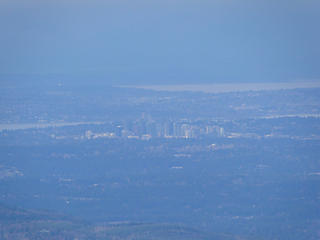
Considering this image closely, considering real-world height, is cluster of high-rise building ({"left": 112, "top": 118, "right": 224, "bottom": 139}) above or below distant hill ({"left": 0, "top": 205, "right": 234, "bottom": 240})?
above

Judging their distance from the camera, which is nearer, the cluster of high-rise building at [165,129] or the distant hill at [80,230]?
the distant hill at [80,230]

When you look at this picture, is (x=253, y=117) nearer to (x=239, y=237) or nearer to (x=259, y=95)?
(x=259, y=95)

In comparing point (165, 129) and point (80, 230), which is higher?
point (165, 129)

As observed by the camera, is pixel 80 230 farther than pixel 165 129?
No

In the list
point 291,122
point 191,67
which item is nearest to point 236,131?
point 291,122

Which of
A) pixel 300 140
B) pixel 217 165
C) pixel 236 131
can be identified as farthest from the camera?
pixel 236 131

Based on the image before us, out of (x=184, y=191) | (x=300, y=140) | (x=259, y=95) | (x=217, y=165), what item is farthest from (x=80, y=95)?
(x=184, y=191)

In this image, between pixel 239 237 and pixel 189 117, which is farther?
pixel 189 117

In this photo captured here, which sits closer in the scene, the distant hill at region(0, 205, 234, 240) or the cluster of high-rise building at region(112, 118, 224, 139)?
the distant hill at region(0, 205, 234, 240)

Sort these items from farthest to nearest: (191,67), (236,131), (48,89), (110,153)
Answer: (191,67) → (48,89) → (236,131) → (110,153)

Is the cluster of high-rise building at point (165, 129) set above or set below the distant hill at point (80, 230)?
above
